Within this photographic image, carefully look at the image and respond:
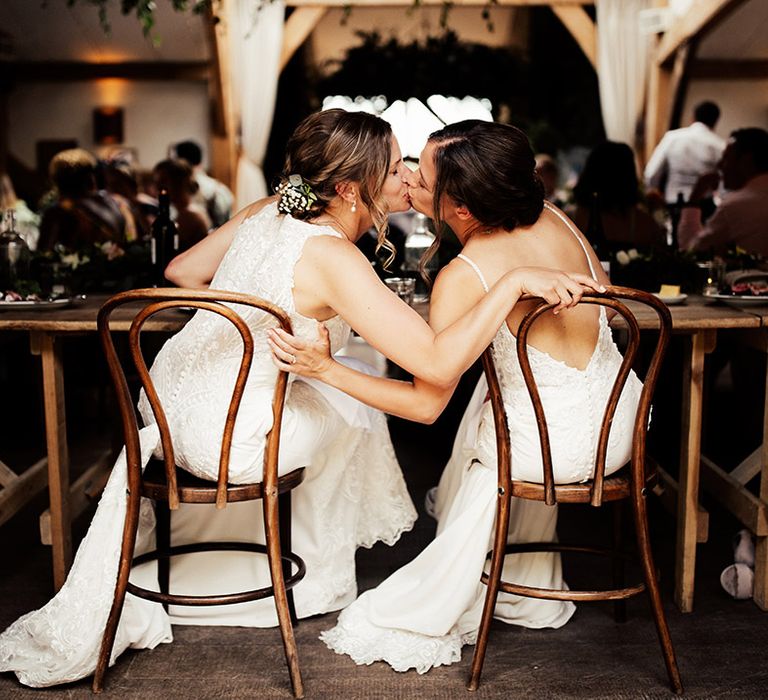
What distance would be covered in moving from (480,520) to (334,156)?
2.99ft

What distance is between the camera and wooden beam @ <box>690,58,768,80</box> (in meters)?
9.76

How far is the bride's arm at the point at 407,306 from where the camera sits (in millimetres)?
2074

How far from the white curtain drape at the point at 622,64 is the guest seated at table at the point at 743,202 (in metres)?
4.11

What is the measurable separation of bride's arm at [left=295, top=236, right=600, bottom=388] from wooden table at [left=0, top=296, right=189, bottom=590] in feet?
1.80

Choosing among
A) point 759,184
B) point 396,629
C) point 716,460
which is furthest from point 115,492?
point 759,184

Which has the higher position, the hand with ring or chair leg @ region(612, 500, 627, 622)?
the hand with ring

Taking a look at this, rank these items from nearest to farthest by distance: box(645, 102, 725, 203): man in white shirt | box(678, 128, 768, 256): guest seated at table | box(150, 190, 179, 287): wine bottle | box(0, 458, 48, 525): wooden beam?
box(0, 458, 48, 525): wooden beam < box(150, 190, 179, 287): wine bottle < box(678, 128, 768, 256): guest seated at table < box(645, 102, 725, 203): man in white shirt

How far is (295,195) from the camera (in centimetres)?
229

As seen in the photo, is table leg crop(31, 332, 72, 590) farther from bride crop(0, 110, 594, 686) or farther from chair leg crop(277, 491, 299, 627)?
chair leg crop(277, 491, 299, 627)

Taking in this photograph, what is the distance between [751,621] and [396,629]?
947mm

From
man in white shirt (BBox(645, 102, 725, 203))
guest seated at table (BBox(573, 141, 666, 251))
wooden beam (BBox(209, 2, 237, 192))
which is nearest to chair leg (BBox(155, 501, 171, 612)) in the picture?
guest seated at table (BBox(573, 141, 666, 251))

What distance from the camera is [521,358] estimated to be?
212cm

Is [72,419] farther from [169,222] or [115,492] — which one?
[115,492]

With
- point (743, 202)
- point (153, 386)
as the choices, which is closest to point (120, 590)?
point (153, 386)
